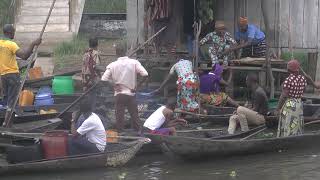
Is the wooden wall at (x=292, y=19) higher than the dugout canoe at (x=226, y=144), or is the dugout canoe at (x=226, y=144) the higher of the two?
the wooden wall at (x=292, y=19)

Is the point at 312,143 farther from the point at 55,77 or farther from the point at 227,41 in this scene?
the point at 55,77

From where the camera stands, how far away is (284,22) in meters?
14.0

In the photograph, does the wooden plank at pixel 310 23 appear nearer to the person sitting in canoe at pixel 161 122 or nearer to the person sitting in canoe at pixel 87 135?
the person sitting in canoe at pixel 161 122

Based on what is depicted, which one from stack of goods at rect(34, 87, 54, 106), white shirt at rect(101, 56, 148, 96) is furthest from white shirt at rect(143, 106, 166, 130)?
stack of goods at rect(34, 87, 54, 106)

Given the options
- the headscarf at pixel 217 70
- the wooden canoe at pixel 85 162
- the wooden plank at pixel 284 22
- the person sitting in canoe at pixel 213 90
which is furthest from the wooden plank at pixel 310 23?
the wooden canoe at pixel 85 162

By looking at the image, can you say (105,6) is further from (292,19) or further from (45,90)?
(292,19)

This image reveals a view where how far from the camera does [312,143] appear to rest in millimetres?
10195

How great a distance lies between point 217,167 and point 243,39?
15.0ft

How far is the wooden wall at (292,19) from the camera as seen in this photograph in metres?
13.7

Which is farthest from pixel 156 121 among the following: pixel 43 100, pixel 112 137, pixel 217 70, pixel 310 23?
pixel 310 23

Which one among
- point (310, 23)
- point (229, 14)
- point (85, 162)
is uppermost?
point (229, 14)

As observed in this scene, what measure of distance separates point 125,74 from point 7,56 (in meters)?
2.32

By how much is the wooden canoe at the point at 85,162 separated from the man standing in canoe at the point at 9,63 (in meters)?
2.57

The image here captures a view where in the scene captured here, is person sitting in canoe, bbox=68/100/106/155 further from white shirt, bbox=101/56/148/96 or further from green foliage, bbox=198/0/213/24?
green foliage, bbox=198/0/213/24
